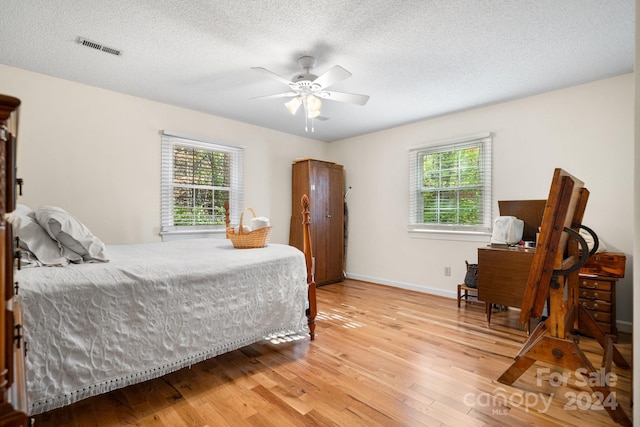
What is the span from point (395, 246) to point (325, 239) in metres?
1.08

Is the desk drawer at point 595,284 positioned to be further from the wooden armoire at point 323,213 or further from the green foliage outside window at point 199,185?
the green foliage outside window at point 199,185

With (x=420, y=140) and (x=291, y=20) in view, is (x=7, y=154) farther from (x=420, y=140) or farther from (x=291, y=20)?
(x=420, y=140)

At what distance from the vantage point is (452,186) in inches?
162

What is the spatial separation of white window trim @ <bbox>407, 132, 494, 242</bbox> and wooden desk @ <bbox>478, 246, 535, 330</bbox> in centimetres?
91

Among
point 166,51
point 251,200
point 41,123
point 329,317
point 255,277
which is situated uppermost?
point 166,51

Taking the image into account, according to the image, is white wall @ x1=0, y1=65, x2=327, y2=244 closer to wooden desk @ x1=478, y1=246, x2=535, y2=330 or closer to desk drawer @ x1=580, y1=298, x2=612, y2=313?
wooden desk @ x1=478, y1=246, x2=535, y2=330

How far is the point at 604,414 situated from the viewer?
169cm

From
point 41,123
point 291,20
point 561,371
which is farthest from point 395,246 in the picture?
point 41,123

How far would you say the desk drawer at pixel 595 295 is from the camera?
105 inches

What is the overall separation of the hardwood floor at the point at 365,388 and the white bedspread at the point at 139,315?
0.76 feet

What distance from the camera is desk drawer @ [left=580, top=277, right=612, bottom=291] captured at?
105 inches

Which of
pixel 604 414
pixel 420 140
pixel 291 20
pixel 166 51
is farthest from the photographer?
pixel 420 140

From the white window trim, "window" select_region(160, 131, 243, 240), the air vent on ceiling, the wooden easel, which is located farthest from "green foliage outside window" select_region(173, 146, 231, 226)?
the wooden easel

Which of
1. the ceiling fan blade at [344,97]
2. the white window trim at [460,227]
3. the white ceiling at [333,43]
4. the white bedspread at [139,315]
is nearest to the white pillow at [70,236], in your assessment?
the white bedspread at [139,315]
